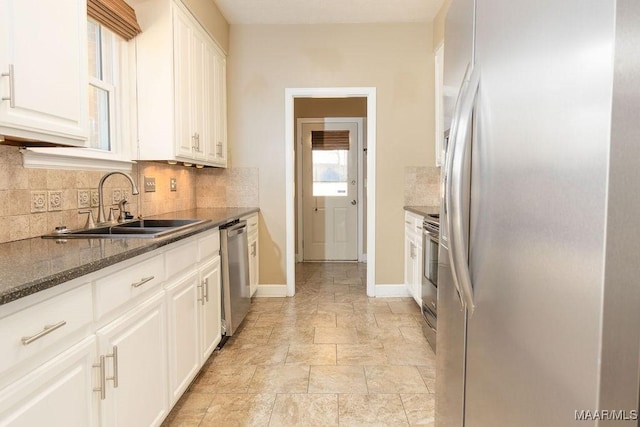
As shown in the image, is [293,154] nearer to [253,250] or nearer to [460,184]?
[253,250]

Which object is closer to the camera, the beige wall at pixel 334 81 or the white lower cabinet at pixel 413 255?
the white lower cabinet at pixel 413 255

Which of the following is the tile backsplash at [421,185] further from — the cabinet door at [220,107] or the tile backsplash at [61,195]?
the tile backsplash at [61,195]

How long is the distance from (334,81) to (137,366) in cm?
339

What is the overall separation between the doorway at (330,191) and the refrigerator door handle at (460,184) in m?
5.11

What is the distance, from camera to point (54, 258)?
1.33 m

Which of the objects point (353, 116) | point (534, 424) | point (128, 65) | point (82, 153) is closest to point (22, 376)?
point (534, 424)

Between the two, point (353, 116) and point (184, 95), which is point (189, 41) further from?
point (353, 116)

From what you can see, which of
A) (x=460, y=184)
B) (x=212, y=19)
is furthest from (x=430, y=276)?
(x=212, y=19)

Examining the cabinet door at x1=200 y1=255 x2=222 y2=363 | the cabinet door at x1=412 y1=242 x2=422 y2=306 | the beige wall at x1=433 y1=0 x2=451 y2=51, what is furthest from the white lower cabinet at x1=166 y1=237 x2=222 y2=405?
the beige wall at x1=433 y1=0 x2=451 y2=51

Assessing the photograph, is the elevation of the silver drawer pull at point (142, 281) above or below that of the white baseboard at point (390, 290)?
above

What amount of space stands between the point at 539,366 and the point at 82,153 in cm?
232

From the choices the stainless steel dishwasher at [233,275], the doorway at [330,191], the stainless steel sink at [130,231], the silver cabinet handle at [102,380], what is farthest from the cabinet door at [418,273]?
the silver cabinet handle at [102,380]

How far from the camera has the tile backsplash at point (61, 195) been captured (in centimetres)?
173

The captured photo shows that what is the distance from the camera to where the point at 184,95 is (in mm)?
2996
